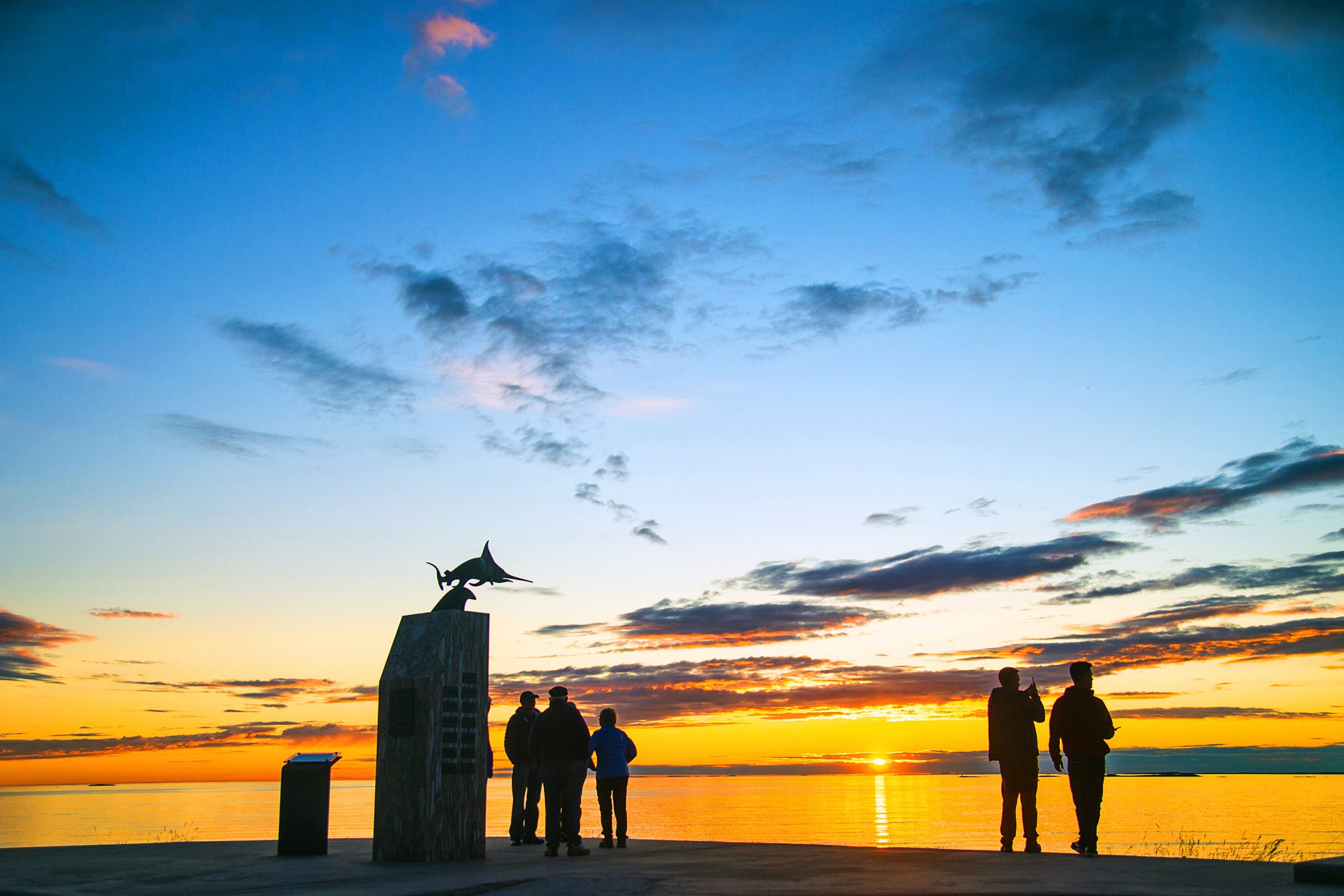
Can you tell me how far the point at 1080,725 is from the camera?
38.0 ft

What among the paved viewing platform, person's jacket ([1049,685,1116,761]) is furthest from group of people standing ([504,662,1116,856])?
the paved viewing platform

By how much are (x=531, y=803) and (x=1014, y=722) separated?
269 inches

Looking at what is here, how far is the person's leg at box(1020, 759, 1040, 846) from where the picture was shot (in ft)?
38.1

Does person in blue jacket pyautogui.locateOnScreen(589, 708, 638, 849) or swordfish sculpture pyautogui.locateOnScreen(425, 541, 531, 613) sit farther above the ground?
swordfish sculpture pyautogui.locateOnScreen(425, 541, 531, 613)

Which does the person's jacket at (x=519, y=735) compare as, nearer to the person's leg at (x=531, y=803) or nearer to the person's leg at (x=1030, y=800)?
the person's leg at (x=531, y=803)

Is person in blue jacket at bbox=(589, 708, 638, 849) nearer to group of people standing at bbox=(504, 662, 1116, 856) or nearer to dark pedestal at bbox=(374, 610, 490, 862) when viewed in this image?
group of people standing at bbox=(504, 662, 1116, 856)

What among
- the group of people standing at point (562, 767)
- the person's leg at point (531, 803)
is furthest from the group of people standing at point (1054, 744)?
the person's leg at point (531, 803)

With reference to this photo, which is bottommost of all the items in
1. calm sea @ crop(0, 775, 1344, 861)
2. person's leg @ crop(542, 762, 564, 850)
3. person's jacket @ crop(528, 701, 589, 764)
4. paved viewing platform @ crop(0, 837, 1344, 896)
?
calm sea @ crop(0, 775, 1344, 861)

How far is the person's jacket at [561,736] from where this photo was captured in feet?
40.5

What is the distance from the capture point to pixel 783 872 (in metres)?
9.44

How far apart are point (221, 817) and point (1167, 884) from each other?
7473 centimetres

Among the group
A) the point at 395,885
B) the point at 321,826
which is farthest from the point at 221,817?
the point at 395,885

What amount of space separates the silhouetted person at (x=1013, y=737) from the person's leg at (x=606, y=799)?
16.5 feet

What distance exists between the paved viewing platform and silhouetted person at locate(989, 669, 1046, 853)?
1.13 meters
